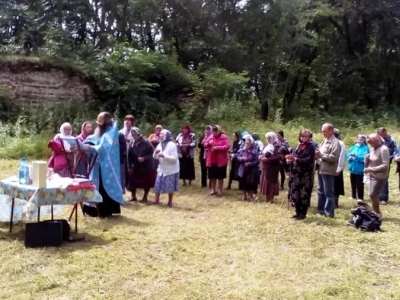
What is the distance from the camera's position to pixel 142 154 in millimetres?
8781

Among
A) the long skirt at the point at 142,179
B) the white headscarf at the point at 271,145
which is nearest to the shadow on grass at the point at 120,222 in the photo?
the long skirt at the point at 142,179

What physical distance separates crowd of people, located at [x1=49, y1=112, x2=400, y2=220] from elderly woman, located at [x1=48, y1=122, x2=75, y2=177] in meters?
0.01

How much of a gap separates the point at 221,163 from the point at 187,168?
134cm

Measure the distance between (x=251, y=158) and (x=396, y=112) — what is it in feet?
54.0

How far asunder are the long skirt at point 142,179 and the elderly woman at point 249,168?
182cm

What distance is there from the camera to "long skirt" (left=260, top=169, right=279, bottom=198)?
9.27 m

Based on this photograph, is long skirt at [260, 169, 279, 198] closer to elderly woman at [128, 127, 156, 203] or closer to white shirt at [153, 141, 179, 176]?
white shirt at [153, 141, 179, 176]

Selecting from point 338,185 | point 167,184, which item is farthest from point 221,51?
point 167,184

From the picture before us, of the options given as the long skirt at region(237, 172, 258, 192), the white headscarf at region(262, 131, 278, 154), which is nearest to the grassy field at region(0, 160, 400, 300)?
the white headscarf at region(262, 131, 278, 154)

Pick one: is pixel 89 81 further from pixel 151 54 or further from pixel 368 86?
pixel 368 86

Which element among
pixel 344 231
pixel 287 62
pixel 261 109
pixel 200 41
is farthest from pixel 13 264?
pixel 287 62

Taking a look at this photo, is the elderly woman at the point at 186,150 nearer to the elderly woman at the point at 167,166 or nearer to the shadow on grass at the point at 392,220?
the elderly woman at the point at 167,166

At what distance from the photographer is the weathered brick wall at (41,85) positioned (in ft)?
54.1

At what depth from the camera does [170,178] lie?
8.79 m
